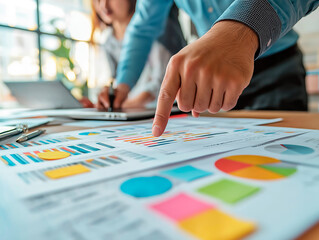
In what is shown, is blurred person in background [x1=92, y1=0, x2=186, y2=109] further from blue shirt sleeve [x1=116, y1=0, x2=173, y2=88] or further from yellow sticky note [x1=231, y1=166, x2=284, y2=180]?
yellow sticky note [x1=231, y1=166, x2=284, y2=180]

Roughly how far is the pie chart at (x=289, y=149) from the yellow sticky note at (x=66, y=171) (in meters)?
0.24

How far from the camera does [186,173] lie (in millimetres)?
241

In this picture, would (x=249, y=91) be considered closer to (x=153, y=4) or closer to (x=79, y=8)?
(x=153, y=4)

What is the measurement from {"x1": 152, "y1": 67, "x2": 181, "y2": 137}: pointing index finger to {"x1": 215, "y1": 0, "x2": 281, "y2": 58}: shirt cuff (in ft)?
0.52

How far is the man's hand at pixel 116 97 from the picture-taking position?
1.05 m

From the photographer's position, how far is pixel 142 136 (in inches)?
18.2

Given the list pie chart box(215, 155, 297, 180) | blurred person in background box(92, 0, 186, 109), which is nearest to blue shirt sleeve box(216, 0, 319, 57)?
pie chart box(215, 155, 297, 180)

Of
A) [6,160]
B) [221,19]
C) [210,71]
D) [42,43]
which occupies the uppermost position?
[42,43]

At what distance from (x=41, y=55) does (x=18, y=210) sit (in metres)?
3.06

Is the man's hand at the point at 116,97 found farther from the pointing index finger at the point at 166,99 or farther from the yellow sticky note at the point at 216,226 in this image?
the yellow sticky note at the point at 216,226

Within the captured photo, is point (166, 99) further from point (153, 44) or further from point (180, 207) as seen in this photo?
point (153, 44)

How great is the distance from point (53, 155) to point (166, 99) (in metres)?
0.20

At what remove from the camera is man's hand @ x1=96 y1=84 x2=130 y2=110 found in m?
1.05

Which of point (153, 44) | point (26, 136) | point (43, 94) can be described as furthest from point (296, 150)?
point (153, 44)
